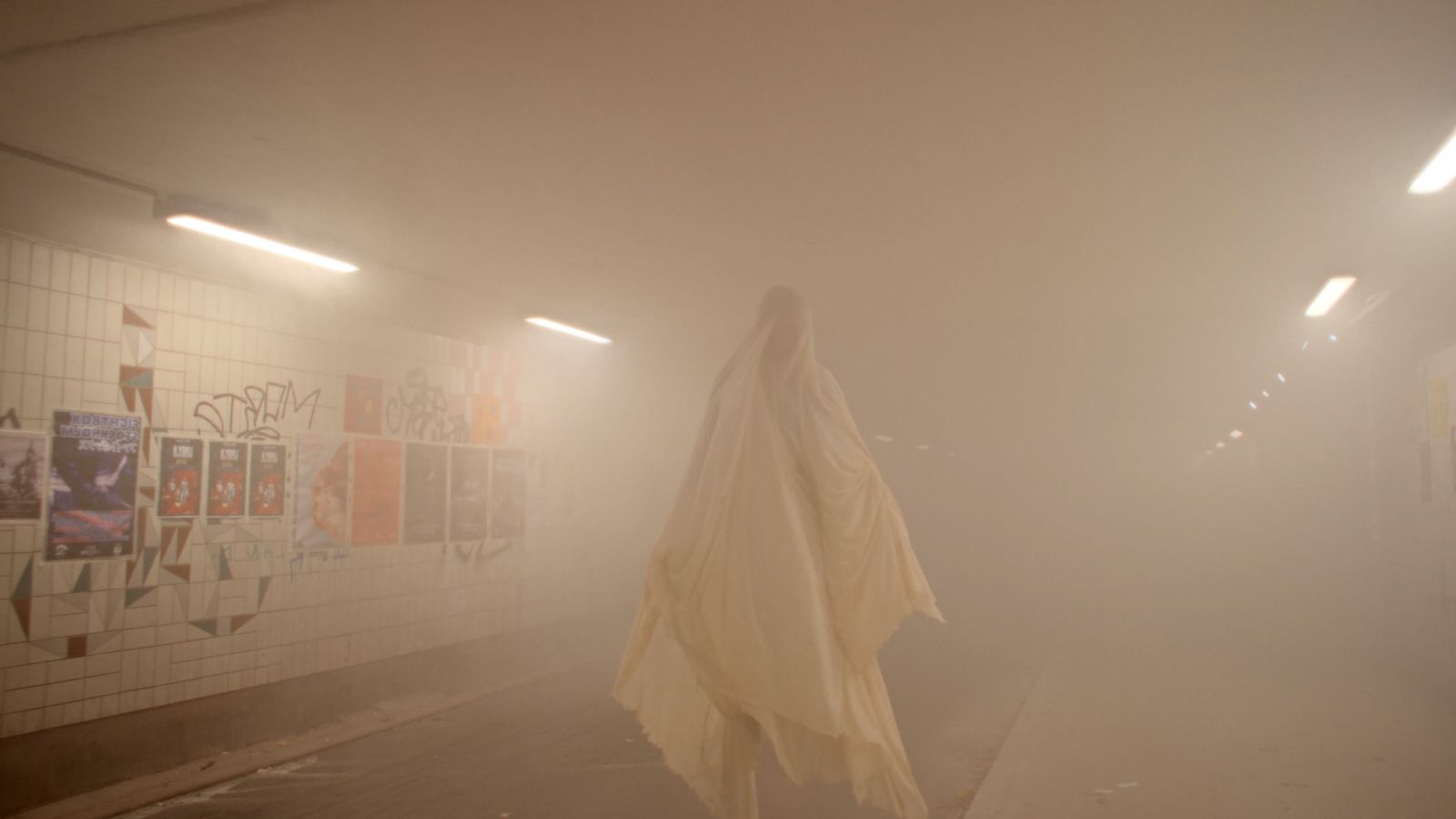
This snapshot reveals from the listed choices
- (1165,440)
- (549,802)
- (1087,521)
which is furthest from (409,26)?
(1087,521)

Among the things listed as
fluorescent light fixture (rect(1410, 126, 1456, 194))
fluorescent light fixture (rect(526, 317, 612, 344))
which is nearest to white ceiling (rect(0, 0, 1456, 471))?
fluorescent light fixture (rect(1410, 126, 1456, 194))

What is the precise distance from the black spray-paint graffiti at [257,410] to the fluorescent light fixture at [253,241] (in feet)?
3.54

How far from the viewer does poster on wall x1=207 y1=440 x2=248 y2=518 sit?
22.3 feet

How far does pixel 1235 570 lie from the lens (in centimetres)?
2283

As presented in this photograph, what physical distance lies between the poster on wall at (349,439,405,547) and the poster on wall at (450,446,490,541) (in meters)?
0.78

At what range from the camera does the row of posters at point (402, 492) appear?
768cm

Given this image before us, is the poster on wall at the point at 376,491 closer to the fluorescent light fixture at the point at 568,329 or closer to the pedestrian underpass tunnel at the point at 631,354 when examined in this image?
the pedestrian underpass tunnel at the point at 631,354

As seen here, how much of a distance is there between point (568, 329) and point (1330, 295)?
8.17 metres

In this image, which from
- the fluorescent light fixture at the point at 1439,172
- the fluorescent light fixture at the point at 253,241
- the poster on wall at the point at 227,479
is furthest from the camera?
the poster on wall at the point at 227,479

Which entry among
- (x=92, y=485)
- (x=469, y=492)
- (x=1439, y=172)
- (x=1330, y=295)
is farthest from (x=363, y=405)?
(x=1330, y=295)

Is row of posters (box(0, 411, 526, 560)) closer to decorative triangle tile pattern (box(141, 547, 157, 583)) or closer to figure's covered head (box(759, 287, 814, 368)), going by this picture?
decorative triangle tile pattern (box(141, 547, 157, 583))

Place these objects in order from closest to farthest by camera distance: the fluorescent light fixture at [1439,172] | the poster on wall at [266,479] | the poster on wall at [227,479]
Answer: the fluorescent light fixture at [1439,172] → the poster on wall at [227,479] → the poster on wall at [266,479]

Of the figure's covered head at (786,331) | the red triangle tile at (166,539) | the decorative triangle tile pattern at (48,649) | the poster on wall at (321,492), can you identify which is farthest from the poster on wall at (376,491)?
the figure's covered head at (786,331)

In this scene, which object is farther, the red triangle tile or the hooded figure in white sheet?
the red triangle tile
